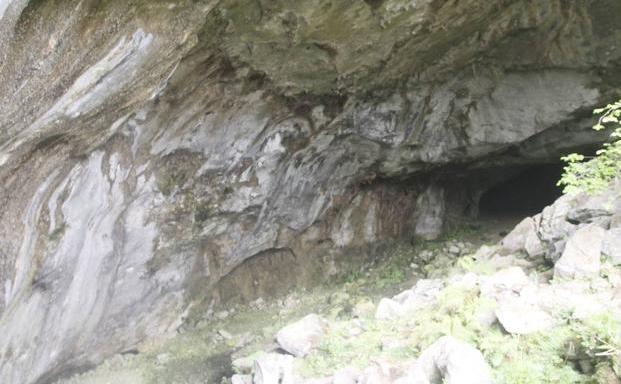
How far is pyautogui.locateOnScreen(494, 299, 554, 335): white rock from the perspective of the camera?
4262 millimetres

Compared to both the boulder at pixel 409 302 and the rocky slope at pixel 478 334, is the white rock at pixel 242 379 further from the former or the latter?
the boulder at pixel 409 302

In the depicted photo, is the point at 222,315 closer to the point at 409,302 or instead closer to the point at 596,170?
the point at 409,302

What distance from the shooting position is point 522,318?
442 cm

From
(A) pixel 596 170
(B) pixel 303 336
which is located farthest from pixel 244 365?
(A) pixel 596 170

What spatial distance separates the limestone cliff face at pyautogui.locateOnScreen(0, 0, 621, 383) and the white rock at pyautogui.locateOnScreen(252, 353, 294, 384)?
265 cm

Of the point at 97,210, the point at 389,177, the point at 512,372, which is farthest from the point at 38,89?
the point at 389,177

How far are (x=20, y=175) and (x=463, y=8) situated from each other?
18.3ft

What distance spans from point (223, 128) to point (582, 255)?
4654 millimetres

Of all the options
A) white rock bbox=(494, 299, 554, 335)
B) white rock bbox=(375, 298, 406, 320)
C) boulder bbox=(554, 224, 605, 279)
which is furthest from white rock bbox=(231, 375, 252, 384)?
boulder bbox=(554, 224, 605, 279)

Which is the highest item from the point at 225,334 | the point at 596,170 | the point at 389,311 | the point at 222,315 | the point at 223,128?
the point at 223,128

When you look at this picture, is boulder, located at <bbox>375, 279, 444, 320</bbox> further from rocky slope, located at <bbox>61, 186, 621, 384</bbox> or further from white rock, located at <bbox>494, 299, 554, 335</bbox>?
white rock, located at <bbox>494, 299, 554, 335</bbox>

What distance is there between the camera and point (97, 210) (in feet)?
20.9

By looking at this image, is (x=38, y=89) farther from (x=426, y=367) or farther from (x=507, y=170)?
(x=507, y=170)

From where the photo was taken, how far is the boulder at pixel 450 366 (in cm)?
393
